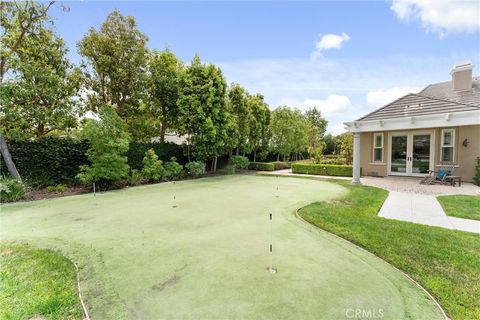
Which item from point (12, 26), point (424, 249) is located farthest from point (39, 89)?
point (424, 249)

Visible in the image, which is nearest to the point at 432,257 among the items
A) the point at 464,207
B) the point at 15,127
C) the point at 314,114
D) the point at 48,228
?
the point at 464,207

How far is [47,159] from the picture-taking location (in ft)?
33.4

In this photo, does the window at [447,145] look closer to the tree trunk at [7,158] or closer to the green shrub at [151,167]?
the green shrub at [151,167]

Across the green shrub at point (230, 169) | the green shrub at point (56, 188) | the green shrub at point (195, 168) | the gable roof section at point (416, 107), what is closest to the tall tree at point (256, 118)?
the green shrub at point (230, 169)

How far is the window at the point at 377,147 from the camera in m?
13.6

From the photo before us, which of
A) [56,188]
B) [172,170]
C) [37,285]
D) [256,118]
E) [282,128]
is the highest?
[256,118]

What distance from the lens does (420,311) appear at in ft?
8.13

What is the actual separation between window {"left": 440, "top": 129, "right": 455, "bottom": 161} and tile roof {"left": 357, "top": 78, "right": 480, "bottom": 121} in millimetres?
1458

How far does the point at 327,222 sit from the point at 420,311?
9.32ft

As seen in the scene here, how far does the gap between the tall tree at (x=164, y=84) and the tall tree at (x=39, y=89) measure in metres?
4.22

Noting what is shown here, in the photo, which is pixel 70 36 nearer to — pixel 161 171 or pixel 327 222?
pixel 161 171

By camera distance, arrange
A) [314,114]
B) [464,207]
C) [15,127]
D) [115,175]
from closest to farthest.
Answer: [464,207] < [15,127] < [115,175] < [314,114]

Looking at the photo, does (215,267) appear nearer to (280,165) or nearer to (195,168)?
(195,168)

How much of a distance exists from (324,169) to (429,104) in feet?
21.0
